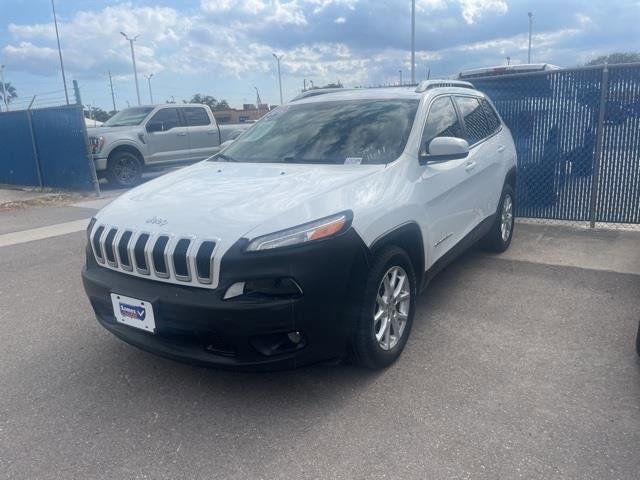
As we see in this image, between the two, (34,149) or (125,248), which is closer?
(125,248)

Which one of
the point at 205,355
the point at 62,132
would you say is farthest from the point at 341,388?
the point at 62,132

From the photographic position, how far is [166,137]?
12.9 m

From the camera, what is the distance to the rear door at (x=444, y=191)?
3811mm

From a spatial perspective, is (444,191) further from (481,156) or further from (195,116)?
(195,116)

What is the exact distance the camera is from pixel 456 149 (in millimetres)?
3631

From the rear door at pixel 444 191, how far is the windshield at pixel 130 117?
982 centimetres

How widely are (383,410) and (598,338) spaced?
6.04 ft

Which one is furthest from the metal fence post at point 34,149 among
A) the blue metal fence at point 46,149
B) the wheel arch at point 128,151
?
the wheel arch at point 128,151

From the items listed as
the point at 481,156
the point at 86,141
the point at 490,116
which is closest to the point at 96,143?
the point at 86,141

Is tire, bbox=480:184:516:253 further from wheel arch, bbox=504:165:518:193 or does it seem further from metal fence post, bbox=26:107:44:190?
metal fence post, bbox=26:107:44:190

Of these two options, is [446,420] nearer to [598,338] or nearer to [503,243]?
[598,338]

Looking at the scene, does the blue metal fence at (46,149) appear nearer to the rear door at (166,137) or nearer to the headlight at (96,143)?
the headlight at (96,143)

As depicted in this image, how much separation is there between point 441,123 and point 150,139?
972 cm

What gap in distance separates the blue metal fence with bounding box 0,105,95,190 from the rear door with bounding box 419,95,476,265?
8696mm
